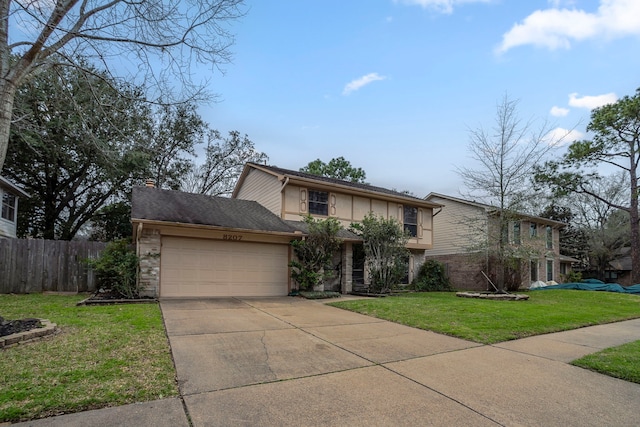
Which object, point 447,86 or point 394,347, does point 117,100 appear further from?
point 447,86

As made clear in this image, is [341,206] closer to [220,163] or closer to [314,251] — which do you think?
[314,251]

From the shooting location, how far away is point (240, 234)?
12.2 m

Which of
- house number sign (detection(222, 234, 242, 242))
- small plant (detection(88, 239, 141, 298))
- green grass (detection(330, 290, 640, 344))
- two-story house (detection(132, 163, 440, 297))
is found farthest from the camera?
house number sign (detection(222, 234, 242, 242))

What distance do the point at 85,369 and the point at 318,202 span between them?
38.5 ft

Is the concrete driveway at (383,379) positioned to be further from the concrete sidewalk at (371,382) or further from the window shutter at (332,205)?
the window shutter at (332,205)

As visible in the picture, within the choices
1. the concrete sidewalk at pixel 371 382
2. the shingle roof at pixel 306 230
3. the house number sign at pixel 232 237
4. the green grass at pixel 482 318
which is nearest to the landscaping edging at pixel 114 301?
the house number sign at pixel 232 237

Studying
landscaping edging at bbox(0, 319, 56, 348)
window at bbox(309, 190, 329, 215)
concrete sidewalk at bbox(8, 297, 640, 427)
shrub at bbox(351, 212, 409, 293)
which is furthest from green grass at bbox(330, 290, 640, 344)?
landscaping edging at bbox(0, 319, 56, 348)

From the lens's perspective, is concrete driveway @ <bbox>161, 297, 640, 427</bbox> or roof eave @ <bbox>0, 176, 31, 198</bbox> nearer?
concrete driveway @ <bbox>161, 297, 640, 427</bbox>

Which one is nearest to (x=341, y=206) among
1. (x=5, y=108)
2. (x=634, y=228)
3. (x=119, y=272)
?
(x=119, y=272)

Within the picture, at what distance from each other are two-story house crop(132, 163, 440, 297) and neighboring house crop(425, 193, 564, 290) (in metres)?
4.05

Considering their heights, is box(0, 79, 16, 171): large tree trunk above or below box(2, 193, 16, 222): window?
above

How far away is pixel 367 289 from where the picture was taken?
47.9 ft

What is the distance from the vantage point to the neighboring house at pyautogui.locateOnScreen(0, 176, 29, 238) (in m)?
15.1

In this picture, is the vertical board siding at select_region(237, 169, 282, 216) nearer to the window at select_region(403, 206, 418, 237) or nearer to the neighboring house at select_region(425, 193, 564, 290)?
the window at select_region(403, 206, 418, 237)
